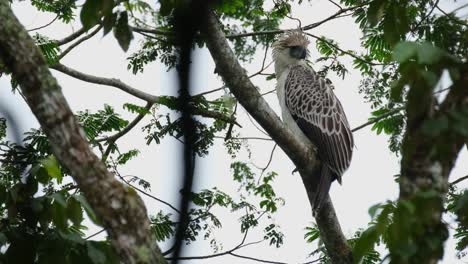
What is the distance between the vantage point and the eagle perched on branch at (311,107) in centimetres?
579

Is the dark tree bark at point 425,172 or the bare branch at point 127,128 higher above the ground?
the bare branch at point 127,128

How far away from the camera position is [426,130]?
7.00 ft

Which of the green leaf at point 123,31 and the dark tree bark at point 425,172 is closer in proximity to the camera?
the dark tree bark at point 425,172

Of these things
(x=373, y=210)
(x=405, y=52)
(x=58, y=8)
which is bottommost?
(x=373, y=210)

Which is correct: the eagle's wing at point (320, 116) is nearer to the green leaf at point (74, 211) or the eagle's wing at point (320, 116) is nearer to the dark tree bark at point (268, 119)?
the dark tree bark at point (268, 119)

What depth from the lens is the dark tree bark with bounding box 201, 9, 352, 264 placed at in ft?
13.6

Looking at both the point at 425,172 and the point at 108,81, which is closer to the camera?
the point at 425,172

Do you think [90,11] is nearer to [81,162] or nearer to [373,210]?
[81,162]

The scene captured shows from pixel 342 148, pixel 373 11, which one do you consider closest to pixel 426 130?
pixel 373 11

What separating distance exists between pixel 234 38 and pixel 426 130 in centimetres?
401

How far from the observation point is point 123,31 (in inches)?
117

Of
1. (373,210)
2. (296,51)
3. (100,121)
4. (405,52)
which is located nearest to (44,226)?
(373,210)

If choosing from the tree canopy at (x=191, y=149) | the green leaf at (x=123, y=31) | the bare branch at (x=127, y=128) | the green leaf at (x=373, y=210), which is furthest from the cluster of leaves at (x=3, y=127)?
the green leaf at (x=373, y=210)

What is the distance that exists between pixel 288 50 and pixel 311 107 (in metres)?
0.72
